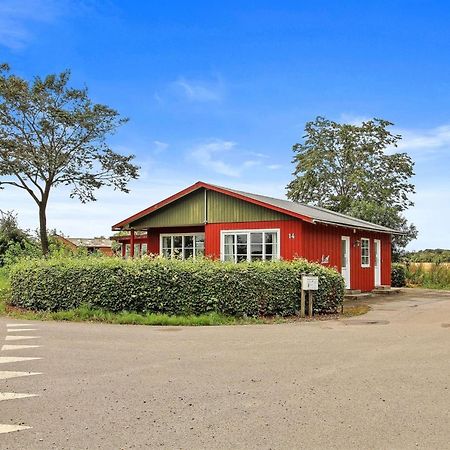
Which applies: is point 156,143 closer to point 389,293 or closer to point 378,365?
point 389,293

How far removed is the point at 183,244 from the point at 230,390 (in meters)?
16.9

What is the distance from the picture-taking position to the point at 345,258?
21984 mm

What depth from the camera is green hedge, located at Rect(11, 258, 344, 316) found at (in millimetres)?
13586

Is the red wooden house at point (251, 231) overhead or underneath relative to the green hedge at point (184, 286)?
overhead

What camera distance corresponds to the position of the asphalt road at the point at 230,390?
479cm

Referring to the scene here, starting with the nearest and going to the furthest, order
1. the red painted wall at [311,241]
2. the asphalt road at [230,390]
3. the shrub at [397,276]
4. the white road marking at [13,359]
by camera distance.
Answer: the asphalt road at [230,390] < the white road marking at [13,359] < the red painted wall at [311,241] < the shrub at [397,276]

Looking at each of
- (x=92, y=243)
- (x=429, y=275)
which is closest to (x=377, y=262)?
(x=429, y=275)

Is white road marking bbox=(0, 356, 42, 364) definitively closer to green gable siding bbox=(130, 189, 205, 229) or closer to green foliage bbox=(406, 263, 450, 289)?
green gable siding bbox=(130, 189, 205, 229)

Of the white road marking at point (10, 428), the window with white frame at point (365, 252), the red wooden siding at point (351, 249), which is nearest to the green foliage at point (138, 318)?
the red wooden siding at point (351, 249)

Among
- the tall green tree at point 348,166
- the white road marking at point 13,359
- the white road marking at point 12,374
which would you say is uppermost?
the tall green tree at point 348,166

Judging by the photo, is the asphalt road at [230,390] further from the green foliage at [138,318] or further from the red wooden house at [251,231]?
the red wooden house at [251,231]

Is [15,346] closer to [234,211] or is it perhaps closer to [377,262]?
[234,211]

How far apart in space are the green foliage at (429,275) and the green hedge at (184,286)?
17.5 meters

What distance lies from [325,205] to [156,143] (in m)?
25.4
